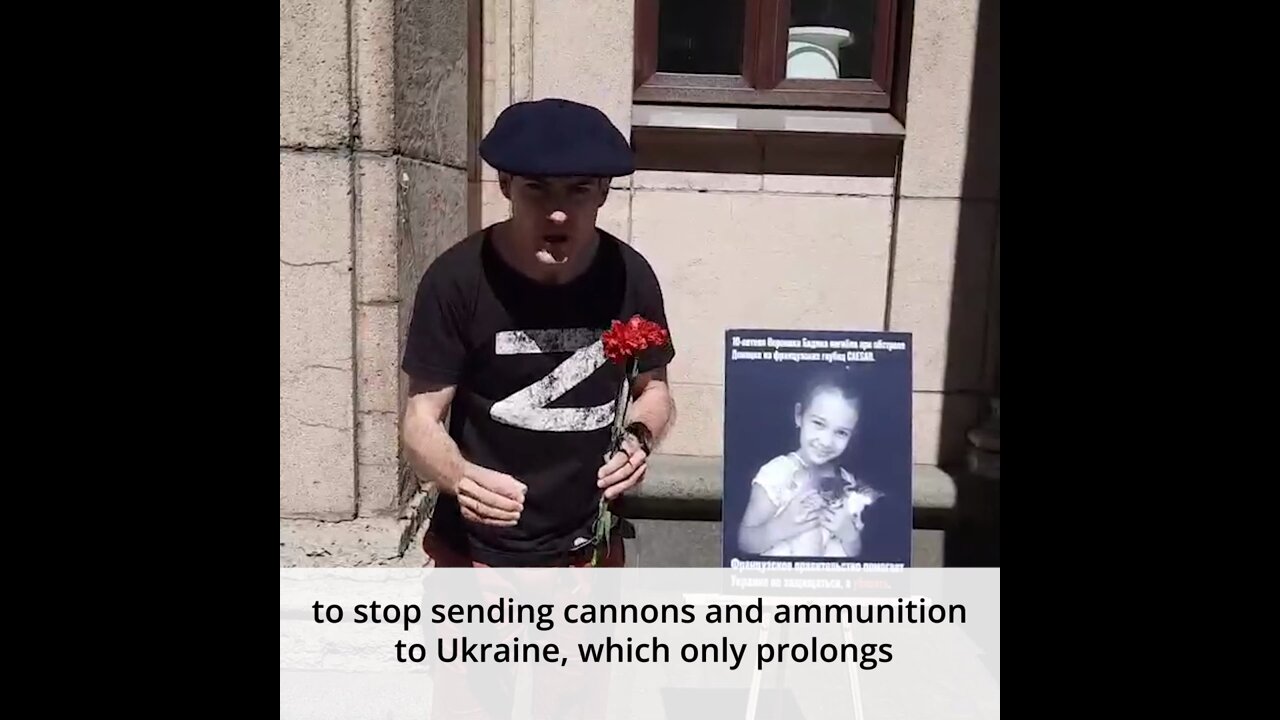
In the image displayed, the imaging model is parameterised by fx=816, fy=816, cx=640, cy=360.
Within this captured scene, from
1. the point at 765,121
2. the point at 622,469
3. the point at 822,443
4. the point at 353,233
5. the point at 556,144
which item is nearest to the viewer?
the point at 556,144

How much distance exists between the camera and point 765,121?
3408 mm

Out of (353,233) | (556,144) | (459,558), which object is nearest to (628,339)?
(556,144)

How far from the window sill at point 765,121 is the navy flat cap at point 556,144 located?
130 centimetres

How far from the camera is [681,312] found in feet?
11.6

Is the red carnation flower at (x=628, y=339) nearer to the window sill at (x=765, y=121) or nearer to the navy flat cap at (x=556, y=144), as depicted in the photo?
the navy flat cap at (x=556, y=144)

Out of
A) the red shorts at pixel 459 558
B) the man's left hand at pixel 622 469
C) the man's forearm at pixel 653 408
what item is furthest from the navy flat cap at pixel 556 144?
the red shorts at pixel 459 558

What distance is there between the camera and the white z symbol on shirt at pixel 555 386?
2.25 m

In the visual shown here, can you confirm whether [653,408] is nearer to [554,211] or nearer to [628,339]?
[628,339]

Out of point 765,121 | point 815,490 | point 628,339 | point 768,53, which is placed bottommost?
point 815,490

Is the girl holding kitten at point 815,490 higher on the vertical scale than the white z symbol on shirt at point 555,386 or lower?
lower

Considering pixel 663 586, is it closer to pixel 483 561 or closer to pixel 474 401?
pixel 483 561

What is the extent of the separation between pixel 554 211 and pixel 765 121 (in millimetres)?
1600

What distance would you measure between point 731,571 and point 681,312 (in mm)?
1377

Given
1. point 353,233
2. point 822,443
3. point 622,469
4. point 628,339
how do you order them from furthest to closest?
point 353,233, point 822,443, point 622,469, point 628,339
